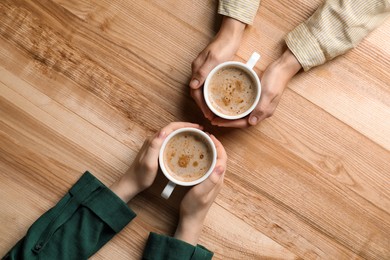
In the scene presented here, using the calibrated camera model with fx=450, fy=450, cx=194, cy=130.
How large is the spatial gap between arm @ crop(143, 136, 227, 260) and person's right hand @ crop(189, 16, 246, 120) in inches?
4.4

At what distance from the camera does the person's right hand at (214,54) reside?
1.10 m

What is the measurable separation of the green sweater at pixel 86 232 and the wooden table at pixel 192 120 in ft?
0.15

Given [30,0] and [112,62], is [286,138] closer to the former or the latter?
[112,62]

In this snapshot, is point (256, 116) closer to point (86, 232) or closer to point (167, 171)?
point (167, 171)

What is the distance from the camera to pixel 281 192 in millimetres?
1184

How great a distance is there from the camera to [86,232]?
1.13 meters

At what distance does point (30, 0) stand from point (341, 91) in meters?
0.87

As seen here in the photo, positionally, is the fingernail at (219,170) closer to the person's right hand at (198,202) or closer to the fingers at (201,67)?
the person's right hand at (198,202)

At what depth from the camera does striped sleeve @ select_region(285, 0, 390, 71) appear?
1093 millimetres

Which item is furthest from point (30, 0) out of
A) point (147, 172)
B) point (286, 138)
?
point (286, 138)

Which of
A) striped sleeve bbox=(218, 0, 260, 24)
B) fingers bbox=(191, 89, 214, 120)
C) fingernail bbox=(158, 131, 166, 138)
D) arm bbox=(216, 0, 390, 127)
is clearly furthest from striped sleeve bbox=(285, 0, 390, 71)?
fingernail bbox=(158, 131, 166, 138)

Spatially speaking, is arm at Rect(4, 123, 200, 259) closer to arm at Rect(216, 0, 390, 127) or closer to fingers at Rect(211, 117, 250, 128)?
fingers at Rect(211, 117, 250, 128)

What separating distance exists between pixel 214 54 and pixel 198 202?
0.37 m

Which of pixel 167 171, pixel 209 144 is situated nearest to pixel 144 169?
pixel 167 171
